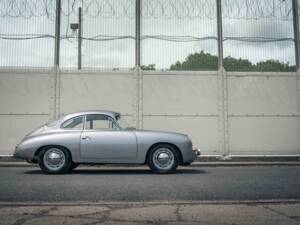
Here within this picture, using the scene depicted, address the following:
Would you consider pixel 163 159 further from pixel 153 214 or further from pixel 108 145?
pixel 153 214

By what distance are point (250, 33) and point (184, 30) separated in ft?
7.72

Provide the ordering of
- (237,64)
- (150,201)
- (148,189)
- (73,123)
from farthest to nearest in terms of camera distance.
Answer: (237,64)
(73,123)
(148,189)
(150,201)

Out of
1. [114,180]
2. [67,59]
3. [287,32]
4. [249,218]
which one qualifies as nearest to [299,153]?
[287,32]

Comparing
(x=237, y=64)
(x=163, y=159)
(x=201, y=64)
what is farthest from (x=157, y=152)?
(x=237, y=64)

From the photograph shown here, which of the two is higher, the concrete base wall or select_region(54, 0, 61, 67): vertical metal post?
select_region(54, 0, 61, 67): vertical metal post

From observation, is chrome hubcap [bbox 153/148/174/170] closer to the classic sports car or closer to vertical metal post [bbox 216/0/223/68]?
the classic sports car

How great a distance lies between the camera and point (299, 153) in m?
15.0

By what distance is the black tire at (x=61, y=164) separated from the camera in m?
8.91

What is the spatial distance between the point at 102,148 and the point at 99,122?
61 cm

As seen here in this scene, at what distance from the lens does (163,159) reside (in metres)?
9.12

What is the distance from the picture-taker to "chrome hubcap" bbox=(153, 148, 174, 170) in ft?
29.9

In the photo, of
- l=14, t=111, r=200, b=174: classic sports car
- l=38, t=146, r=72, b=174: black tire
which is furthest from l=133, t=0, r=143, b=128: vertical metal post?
l=38, t=146, r=72, b=174: black tire

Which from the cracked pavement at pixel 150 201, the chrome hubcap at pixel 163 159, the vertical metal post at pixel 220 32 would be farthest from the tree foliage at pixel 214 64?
the cracked pavement at pixel 150 201

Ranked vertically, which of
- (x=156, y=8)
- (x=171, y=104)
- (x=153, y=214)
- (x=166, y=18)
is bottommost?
(x=153, y=214)
